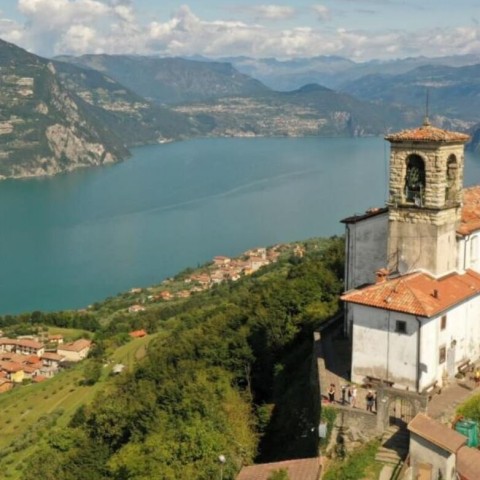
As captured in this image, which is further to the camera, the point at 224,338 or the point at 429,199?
the point at 224,338

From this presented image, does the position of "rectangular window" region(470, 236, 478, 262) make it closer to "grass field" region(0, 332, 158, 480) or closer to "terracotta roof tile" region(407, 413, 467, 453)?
"terracotta roof tile" region(407, 413, 467, 453)

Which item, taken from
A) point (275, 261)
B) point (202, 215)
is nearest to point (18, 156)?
point (202, 215)

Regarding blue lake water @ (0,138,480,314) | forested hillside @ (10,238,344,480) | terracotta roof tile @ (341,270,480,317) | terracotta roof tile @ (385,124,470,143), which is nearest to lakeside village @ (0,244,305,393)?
blue lake water @ (0,138,480,314)

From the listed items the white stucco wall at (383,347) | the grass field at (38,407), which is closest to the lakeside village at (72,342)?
the grass field at (38,407)

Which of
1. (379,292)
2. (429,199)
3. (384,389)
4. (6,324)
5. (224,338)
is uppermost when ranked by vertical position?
(429,199)

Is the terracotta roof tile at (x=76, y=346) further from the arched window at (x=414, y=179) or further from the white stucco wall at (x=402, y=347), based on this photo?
the white stucco wall at (x=402, y=347)

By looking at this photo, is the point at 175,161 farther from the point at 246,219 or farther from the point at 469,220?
the point at 469,220
